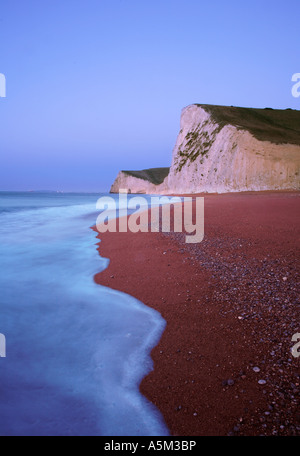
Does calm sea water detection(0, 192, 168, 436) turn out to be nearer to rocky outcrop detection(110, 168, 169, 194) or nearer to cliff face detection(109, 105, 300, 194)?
cliff face detection(109, 105, 300, 194)

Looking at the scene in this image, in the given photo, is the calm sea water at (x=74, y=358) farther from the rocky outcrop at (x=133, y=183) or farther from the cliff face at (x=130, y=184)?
the cliff face at (x=130, y=184)

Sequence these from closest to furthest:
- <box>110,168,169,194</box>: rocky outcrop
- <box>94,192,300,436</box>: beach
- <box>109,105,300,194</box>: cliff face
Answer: <box>94,192,300,436</box>: beach, <box>109,105,300,194</box>: cliff face, <box>110,168,169,194</box>: rocky outcrop

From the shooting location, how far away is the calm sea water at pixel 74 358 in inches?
107

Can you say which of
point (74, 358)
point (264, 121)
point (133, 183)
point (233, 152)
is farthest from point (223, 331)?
point (133, 183)

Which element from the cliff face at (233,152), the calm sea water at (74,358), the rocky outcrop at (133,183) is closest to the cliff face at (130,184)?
the rocky outcrop at (133,183)

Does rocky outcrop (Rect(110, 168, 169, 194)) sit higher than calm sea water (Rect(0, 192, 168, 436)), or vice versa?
rocky outcrop (Rect(110, 168, 169, 194))

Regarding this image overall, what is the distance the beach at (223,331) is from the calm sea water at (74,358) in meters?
0.24

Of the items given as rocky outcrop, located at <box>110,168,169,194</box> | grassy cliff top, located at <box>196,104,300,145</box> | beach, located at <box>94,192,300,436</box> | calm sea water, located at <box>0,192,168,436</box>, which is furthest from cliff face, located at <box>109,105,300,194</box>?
calm sea water, located at <box>0,192,168,436</box>

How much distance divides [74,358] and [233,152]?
40.9m

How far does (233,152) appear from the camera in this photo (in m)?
40.1

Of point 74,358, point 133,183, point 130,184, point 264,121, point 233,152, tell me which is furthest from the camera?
point 130,184

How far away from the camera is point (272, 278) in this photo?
5121 mm

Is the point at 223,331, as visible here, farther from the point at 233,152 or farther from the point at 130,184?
the point at 130,184

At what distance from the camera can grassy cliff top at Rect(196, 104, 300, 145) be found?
39562 millimetres
